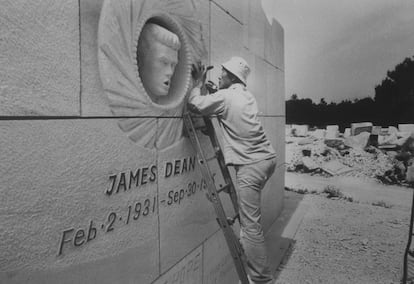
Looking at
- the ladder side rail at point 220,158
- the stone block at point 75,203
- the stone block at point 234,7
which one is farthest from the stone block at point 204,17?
the stone block at point 75,203

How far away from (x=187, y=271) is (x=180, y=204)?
691 millimetres

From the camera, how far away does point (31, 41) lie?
1388 mm

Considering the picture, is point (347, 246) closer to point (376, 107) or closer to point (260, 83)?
point (260, 83)

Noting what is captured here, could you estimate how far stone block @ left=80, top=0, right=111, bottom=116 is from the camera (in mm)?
1684

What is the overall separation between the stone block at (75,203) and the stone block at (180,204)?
16 centimetres

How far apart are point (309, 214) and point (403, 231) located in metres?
1.88

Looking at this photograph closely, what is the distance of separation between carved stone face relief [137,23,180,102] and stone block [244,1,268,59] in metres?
2.28

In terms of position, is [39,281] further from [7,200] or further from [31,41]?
[31,41]

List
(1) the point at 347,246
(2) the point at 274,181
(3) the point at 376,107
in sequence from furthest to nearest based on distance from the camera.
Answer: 1. (3) the point at 376,107
2. (2) the point at 274,181
3. (1) the point at 347,246

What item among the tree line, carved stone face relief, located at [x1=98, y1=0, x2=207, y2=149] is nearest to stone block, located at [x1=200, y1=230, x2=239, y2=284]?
carved stone face relief, located at [x1=98, y1=0, x2=207, y2=149]

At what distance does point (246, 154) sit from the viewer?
284 cm

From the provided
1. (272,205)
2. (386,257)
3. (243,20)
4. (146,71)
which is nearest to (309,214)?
(272,205)

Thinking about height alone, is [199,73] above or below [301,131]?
below

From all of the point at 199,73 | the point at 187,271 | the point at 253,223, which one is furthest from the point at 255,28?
the point at 187,271
